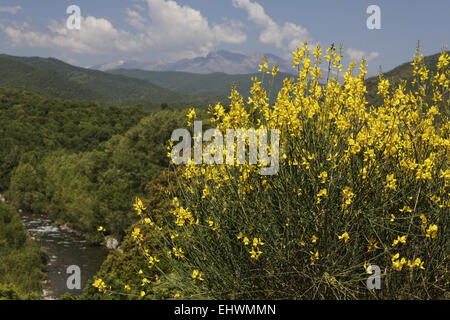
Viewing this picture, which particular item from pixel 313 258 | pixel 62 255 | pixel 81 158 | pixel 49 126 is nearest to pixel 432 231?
pixel 313 258

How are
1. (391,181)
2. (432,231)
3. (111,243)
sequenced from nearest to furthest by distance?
1. (432,231)
2. (391,181)
3. (111,243)

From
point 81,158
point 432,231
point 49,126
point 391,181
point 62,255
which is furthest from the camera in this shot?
point 49,126

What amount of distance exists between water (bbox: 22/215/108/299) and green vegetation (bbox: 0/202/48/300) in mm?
982

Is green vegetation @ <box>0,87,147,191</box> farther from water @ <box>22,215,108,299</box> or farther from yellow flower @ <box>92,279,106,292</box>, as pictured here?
yellow flower @ <box>92,279,106,292</box>

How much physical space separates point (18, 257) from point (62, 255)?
227 inches

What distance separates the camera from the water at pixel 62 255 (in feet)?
84.0

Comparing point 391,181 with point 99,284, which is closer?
point 391,181

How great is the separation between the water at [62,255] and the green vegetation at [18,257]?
0.98 metres

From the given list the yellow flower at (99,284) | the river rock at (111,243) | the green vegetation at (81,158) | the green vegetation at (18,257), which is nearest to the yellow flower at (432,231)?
the yellow flower at (99,284)

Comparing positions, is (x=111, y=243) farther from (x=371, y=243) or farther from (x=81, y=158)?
(x=371, y=243)

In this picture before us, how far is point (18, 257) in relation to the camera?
2556 centimetres

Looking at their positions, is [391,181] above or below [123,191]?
above

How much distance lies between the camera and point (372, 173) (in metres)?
3.35

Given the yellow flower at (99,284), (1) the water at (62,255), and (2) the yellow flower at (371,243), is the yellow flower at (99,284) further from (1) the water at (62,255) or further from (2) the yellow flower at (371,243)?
(1) the water at (62,255)
